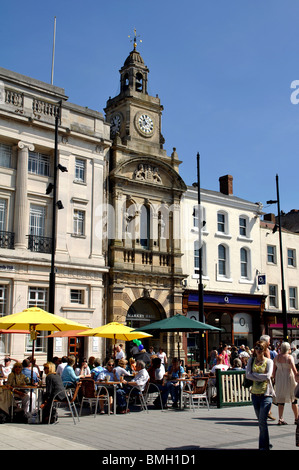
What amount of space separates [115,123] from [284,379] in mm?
24060

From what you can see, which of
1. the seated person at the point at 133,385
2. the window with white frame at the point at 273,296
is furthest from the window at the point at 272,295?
the seated person at the point at 133,385

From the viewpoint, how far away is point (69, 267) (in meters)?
26.9

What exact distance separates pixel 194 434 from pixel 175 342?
2037 centimetres

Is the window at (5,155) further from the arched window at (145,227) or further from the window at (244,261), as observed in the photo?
the window at (244,261)

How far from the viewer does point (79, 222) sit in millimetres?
28422

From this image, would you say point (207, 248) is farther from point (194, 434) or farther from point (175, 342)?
point (194, 434)

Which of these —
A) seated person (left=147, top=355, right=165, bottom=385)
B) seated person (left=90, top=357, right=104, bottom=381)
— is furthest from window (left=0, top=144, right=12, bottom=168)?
seated person (left=147, top=355, right=165, bottom=385)

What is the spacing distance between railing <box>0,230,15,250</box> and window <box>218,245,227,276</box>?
15.5m

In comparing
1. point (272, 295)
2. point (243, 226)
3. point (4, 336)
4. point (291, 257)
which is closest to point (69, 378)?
point (4, 336)

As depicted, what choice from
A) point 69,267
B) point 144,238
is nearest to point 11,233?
point 69,267

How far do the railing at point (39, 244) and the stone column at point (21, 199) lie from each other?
35 cm

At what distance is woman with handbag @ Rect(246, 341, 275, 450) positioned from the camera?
8.86 m

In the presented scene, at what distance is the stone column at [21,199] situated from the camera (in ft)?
83.8

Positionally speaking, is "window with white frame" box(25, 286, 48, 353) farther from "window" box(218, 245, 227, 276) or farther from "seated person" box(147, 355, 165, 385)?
"window" box(218, 245, 227, 276)
